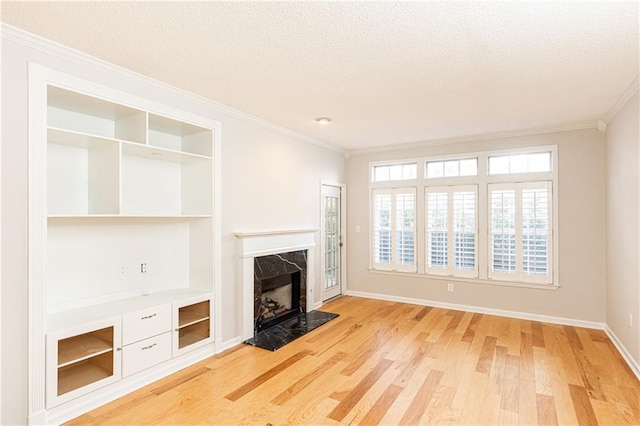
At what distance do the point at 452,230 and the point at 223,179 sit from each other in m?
3.50

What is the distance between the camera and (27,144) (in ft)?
7.50

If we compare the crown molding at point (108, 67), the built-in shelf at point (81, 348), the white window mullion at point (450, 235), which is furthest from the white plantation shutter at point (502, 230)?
the built-in shelf at point (81, 348)

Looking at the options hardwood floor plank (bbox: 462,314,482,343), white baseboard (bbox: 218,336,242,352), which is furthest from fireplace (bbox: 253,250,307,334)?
hardwood floor plank (bbox: 462,314,482,343)

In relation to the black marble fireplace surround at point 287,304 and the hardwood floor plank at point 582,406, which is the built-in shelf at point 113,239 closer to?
the black marble fireplace surround at point 287,304

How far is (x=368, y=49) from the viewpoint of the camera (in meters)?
2.45

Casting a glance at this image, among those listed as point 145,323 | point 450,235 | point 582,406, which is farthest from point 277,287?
point 582,406

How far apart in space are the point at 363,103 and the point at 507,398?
2.99 metres

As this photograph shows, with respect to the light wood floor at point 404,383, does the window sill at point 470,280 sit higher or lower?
higher

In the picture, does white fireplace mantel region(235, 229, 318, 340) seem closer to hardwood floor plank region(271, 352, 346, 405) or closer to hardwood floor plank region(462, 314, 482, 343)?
hardwood floor plank region(271, 352, 346, 405)

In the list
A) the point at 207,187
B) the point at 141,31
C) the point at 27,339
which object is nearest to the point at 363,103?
the point at 207,187

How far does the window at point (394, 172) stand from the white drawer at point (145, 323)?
4075 mm

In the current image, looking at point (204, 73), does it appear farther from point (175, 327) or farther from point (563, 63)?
point (563, 63)

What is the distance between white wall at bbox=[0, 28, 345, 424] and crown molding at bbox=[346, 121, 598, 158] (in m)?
0.68

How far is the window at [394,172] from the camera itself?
18.7 ft
